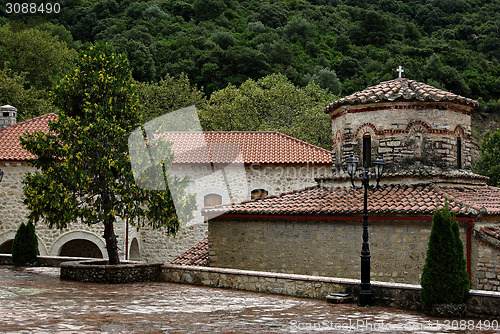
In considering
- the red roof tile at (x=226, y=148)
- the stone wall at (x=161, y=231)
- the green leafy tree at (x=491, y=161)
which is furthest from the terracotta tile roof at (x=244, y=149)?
the green leafy tree at (x=491, y=161)

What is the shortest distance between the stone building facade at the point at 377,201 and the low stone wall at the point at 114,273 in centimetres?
244

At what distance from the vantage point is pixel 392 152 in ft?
56.2

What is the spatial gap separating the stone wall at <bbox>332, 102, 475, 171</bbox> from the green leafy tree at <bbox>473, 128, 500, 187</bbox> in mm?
18624

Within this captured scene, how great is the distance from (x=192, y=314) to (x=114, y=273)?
6620mm

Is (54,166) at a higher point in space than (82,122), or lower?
lower

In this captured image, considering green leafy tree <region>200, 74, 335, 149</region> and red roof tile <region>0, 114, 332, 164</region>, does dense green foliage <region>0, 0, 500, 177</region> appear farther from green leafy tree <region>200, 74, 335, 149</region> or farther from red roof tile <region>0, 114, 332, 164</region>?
red roof tile <region>0, 114, 332, 164</region>

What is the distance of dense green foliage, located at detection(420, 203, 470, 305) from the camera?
33.1ft

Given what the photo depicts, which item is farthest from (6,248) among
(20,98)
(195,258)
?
(20,98)

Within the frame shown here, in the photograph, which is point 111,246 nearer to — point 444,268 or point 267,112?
point 444,268

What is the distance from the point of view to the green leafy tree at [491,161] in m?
34.0

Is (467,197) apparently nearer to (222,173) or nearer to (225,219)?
(225,219)

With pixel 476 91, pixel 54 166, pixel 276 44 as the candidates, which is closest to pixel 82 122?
pixel 54 166

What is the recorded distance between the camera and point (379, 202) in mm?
15477

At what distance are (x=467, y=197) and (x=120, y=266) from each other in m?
10.6
